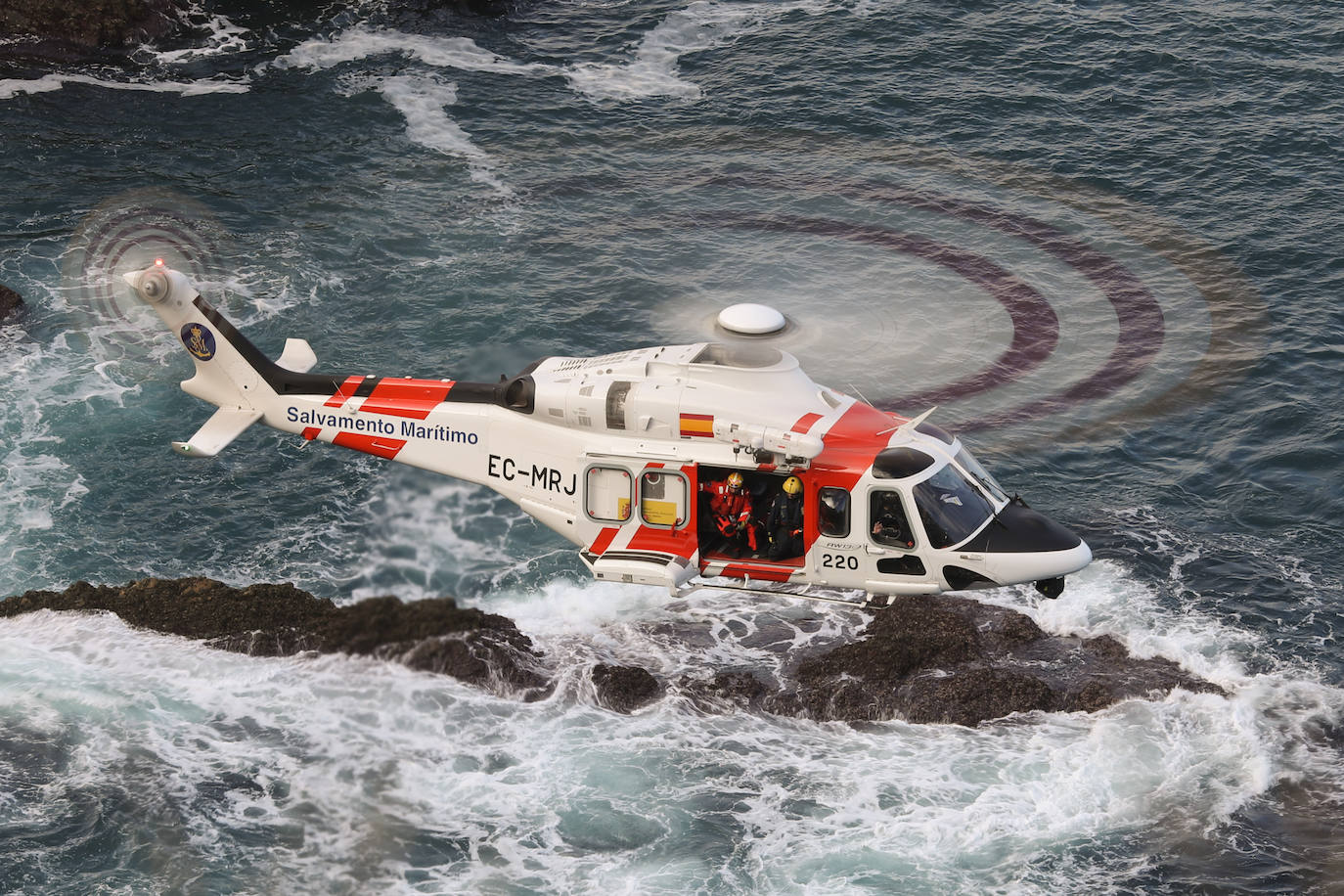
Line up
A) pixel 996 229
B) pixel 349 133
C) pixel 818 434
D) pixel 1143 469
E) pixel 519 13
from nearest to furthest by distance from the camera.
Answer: pixel 818 434
pixel 1143 469
pixel 996 229
pixel 349 133
pixel 519 13

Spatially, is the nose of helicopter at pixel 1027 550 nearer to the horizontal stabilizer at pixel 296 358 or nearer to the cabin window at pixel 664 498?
the cabin window at pixel 664 498

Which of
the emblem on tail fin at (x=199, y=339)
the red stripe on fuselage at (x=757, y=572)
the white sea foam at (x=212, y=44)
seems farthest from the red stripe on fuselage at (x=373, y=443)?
the white sea foam at (x=212, y=44)

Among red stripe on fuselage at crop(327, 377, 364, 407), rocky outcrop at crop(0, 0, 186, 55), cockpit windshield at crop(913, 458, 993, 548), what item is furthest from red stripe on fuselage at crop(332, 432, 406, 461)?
rocky outcrop at crop(0, 0, 186, 55)

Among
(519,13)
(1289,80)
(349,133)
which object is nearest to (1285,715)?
(1289,80)

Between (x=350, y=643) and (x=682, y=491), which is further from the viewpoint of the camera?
(x=350, y=643)

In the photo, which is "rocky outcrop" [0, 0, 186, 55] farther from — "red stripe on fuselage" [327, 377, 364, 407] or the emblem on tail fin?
"red stripe on fuselage" [327, 377, 364, 407]

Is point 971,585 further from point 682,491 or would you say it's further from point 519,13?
point 519,13

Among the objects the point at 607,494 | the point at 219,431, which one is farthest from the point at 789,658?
the point at 219,431
